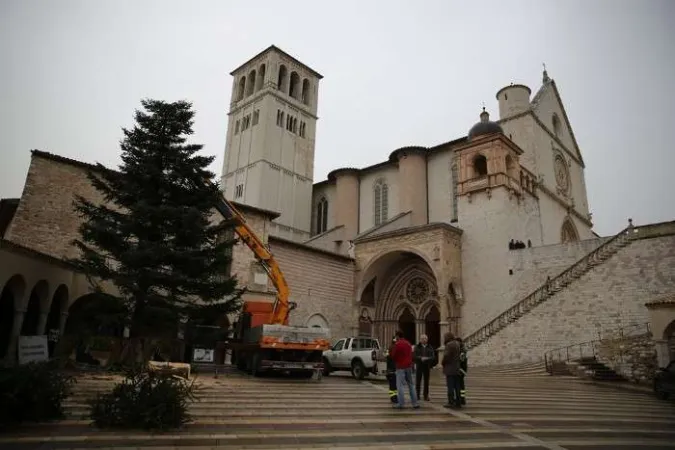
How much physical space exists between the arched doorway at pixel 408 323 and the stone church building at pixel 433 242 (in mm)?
119

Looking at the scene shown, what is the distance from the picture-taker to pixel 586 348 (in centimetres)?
1830

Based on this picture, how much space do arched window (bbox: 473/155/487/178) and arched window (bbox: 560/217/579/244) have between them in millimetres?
7436

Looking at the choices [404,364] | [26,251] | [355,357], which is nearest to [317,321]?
[355,357]

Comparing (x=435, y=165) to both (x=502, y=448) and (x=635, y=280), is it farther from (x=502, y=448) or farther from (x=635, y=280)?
(x=502, y=448)

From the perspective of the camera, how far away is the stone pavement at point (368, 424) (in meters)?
4.93

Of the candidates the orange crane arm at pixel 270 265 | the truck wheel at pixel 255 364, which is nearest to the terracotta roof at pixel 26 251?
the orange crane arm at pixel 270 265

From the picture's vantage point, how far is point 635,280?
18.2 metres

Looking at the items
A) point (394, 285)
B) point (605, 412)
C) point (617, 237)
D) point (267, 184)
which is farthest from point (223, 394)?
point (267, 184)

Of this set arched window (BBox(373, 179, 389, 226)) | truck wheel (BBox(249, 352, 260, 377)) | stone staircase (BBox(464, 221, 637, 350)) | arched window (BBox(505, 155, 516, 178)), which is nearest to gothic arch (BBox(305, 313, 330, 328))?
stone staircase (BBox(464, 221, 637, 350))

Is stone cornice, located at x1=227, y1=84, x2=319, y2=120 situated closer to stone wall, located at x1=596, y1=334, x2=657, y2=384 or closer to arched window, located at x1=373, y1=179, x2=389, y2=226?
arched window, located at x1=373, y1=179, x2=389, y2=226

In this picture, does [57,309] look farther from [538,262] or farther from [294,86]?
[294,86]

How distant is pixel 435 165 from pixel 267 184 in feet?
45.4

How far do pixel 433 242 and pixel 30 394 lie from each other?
2042 centimetres

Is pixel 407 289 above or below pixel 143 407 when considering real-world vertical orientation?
above
